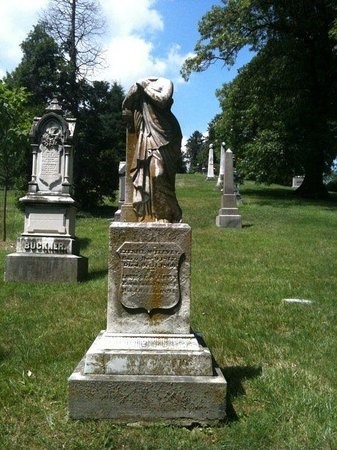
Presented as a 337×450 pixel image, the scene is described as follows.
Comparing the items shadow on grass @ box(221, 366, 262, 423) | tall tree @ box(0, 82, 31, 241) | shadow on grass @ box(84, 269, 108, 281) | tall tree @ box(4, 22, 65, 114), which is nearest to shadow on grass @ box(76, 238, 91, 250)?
tall tree @ box(0, 82, 31, 241)

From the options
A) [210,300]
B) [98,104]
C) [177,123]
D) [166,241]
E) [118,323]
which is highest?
[98,104]

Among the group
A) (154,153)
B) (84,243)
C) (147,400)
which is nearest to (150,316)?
(147,400)

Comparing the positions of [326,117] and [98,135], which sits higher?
[326,117]

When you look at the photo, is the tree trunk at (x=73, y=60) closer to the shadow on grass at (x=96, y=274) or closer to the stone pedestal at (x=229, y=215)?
the stone pedestal at (x=229, y=215)

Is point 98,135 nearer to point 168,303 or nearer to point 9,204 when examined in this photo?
point 9,204

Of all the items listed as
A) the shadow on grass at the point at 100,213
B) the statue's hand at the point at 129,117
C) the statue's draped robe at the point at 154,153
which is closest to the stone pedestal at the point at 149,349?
the statue's draped robe at the point at 154,153

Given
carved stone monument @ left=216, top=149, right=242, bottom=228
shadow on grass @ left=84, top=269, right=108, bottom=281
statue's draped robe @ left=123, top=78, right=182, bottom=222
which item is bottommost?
shadow on grass @ left=84, top=269, right=108, bottom=281

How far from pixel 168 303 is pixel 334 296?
4697 millimetres

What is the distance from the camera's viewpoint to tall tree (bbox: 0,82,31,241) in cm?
1471

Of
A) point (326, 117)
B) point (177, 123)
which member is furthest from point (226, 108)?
point (177, 123)

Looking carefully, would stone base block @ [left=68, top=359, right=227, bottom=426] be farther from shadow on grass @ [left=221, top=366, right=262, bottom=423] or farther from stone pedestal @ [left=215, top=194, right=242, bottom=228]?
stone pedestal @ [left=215, top=194, right=242, bottom=228]

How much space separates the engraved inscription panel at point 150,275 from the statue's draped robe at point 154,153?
0.34 m

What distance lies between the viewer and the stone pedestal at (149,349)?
4.18 meters

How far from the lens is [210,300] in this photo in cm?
814
